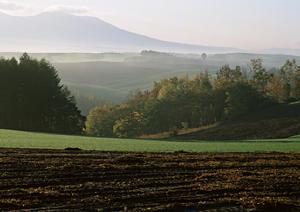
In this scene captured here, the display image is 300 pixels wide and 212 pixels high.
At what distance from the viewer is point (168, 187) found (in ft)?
61.6

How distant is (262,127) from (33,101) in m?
36.6

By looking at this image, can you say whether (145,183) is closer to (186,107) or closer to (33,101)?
(33,101)

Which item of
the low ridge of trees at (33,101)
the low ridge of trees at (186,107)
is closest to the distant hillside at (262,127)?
the low ridge of trees at (186,107)

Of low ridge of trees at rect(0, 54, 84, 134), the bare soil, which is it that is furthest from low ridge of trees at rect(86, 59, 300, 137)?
the bare soil

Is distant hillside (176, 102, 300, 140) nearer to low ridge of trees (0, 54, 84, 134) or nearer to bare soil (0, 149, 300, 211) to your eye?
low ridge of trees (0, 54, 84, 134)

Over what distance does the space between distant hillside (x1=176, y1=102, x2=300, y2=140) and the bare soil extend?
5049 cm

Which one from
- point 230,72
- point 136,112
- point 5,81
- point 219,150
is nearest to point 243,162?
point 219,150

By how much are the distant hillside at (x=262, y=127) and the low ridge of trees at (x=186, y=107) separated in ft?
41.3

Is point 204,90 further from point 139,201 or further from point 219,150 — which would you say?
point 139,201

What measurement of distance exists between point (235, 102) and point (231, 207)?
97296 millimetres

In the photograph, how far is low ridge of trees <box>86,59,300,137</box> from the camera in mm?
112125

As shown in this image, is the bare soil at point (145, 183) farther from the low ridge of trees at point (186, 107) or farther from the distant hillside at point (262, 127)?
the low ridge of trees at point (186, 107)

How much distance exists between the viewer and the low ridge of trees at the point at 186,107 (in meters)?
112

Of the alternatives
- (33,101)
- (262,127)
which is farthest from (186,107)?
(33,101)
